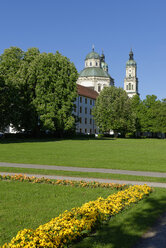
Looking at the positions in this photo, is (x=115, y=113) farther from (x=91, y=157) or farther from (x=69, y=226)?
(x=69, y=226)

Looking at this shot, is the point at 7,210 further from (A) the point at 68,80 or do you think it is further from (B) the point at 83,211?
(A) the point at 68,80

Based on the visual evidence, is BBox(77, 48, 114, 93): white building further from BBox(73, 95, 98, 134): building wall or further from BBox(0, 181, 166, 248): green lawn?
BBox(0, 181, 166, 248): green lawn

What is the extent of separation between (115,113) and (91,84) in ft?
148

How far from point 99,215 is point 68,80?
1665 inches

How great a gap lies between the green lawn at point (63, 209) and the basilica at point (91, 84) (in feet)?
127

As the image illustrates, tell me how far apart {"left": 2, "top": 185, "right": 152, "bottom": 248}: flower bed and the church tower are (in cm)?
13522

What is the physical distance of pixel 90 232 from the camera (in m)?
5.73

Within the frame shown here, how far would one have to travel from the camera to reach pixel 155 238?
5.35 metres

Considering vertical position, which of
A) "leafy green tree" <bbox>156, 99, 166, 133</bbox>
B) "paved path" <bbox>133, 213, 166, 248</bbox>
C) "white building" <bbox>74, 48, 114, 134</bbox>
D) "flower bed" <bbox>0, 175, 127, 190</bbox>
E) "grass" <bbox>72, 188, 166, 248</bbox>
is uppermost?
"white building" <bbox>74, 48, 114, 134</bbox>

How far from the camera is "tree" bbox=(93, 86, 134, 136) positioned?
212 feet

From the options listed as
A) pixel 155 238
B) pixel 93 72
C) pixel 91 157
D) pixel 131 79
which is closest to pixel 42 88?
pixel 91 157

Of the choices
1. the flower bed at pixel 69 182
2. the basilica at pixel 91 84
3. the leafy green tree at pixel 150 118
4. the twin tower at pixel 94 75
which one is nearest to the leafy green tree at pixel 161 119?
the leafy green tree at pixel 150 118

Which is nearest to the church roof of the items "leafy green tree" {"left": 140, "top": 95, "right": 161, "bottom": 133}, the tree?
"leafy green tree" {"left": 140, "top": 95, "right": 161, "bottom": 133}

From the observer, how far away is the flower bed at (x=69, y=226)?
15.5 ft
